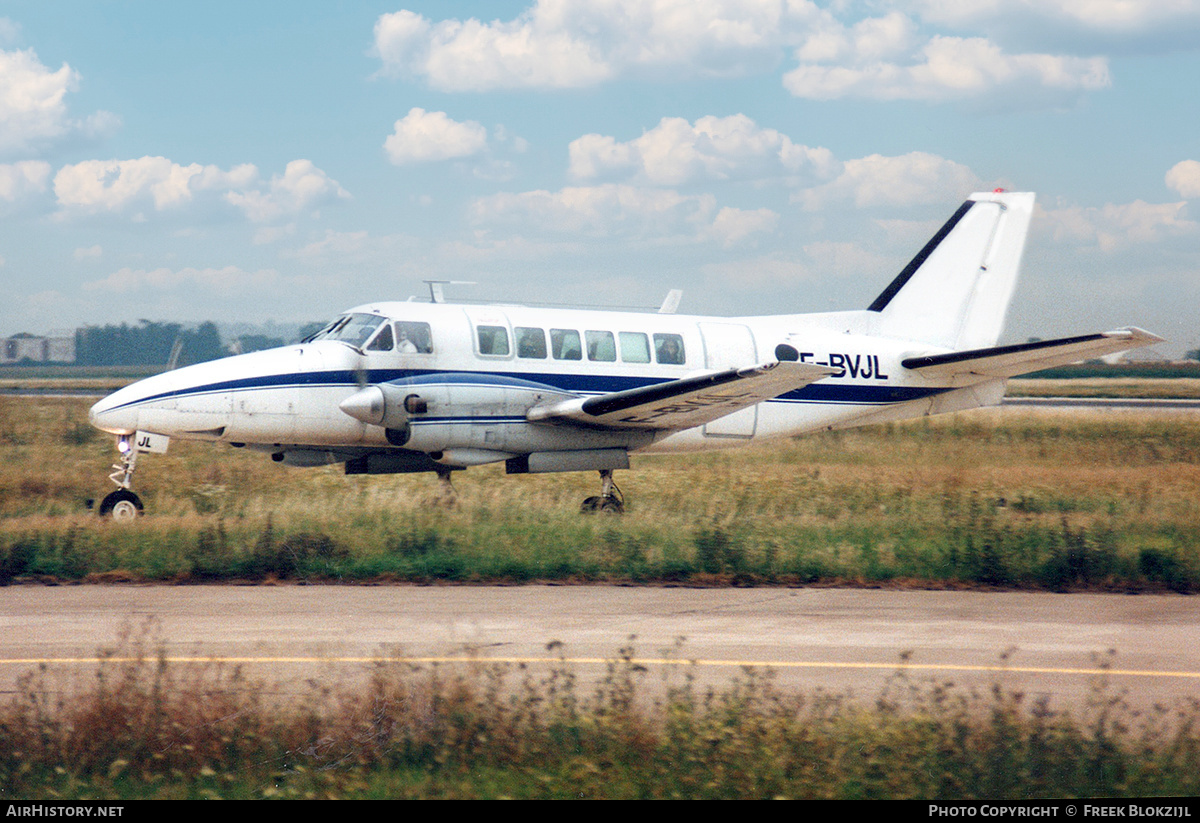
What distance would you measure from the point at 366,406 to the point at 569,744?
29.9ft

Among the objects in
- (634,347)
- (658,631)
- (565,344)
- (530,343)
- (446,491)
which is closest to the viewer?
(658,631)

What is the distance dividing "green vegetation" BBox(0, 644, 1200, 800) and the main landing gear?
26.7ft

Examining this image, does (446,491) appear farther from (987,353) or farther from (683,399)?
(987,353)

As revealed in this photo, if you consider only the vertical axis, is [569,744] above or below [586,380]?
below

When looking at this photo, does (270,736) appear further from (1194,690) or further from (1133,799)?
(1194,690)

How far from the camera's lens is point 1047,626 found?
10.1m

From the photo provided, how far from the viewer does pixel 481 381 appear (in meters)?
15.6

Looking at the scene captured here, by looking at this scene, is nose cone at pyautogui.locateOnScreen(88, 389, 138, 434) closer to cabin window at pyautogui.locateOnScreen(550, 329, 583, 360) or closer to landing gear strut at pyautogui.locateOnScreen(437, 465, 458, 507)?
landing gear strut at pyautogui.locateOnScreen(437, 465, 458, 507)

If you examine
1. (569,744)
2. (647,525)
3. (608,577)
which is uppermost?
(647,525)

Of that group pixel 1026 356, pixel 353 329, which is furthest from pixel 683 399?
pixel 1026 356

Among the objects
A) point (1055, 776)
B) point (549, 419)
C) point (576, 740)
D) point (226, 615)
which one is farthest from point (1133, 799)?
point (549, 419)

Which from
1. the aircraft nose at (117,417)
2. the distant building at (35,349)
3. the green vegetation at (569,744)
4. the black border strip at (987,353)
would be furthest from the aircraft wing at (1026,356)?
the distant building at (35,349)

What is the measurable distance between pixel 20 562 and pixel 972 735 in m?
10.4

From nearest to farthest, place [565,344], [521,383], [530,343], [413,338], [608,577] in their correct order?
[608,577]
[413,338]
[521,383]
[530,343]
[565,344]
